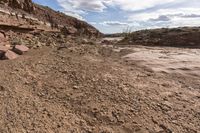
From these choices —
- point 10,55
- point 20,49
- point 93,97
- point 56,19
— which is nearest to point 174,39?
point 20,49

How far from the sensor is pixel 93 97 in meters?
4.33

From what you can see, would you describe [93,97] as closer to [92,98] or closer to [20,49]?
[92,98]

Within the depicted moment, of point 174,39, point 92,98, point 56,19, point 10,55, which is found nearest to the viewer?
point 92,98

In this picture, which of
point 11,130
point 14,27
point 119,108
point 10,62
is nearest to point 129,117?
point 119,108

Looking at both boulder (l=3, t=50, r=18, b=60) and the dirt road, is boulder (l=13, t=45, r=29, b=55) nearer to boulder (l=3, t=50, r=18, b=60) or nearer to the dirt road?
boulder (l=3, t=50, r=18, b=60)

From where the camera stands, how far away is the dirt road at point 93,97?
3.68 meters

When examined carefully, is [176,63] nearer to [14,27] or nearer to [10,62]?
[10,62]

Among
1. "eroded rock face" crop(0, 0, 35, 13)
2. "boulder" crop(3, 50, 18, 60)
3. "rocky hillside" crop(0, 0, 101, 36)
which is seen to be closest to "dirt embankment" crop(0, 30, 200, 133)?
"boulder" crop(3, 50, 18, 60)

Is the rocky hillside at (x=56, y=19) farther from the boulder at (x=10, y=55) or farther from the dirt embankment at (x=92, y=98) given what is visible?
the dirt embankment at (x=92, y=98)

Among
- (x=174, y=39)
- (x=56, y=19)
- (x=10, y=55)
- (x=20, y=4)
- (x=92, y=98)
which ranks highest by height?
(x=20, y=4)

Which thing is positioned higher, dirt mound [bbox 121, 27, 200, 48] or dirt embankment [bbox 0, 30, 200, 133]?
dirt mound [bbox 121, 27, 200, 48]

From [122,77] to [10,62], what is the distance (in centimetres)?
213

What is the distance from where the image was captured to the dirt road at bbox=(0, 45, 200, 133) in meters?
3.68

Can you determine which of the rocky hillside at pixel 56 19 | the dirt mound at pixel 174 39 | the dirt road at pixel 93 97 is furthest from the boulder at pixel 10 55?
the rocky hillside at pixel 56 19
